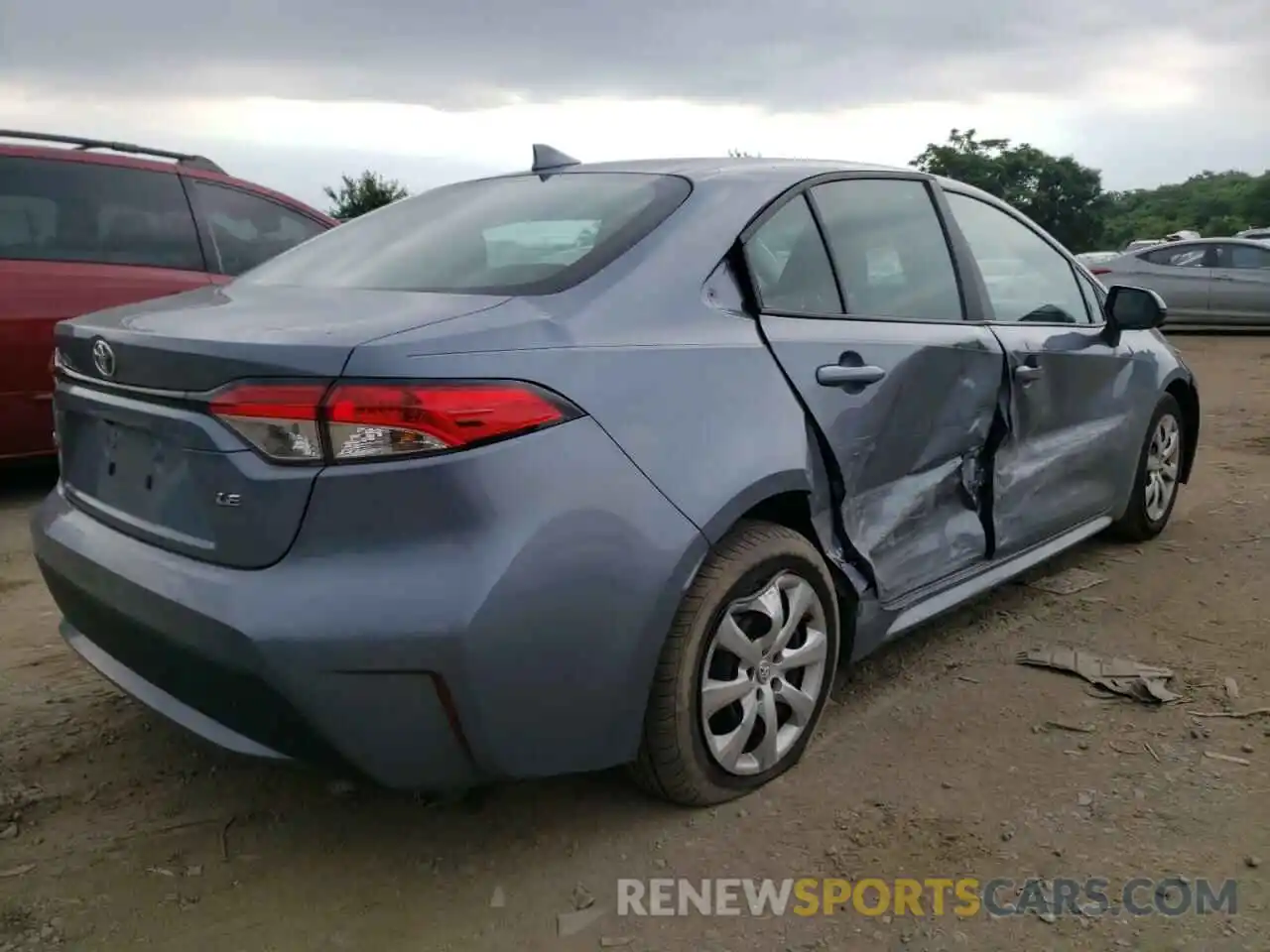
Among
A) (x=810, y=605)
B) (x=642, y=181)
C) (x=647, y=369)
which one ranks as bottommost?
(x=810, y=605)

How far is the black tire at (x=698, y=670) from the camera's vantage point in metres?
2.35

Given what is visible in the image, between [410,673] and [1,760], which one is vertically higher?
[410,673]

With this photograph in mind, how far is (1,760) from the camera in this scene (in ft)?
9.11

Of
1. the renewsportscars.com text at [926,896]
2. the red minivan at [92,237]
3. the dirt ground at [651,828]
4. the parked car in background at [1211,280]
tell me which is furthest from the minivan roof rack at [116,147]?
the parked car in background at [1211,280]

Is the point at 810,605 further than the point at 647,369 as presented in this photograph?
Yes

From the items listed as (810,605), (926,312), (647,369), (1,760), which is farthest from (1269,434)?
(1,760)

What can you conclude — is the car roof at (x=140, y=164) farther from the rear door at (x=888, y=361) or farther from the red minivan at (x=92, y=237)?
the rear door at (x=888, y=361)

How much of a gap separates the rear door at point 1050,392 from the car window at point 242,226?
3.50m

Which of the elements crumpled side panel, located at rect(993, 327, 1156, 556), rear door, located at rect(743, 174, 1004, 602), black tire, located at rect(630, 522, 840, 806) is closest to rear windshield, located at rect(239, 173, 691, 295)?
rear door, located at rect(743, 174, 1004, 602)

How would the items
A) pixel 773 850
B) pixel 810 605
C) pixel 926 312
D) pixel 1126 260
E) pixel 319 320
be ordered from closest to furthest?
pixel 319 320, pixel 773 850, pixel 810 605, pixel 926 312, pixel 1126 260

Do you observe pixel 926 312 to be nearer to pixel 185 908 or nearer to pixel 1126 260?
pixel 185 908

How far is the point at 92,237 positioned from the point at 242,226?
2.58 feet

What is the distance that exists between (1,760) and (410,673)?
1468 mm

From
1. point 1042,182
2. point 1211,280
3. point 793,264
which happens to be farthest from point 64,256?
point 1042,182
